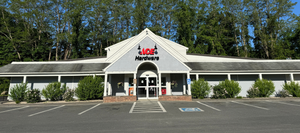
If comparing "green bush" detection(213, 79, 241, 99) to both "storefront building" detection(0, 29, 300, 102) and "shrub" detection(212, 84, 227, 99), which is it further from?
"storefront building" detection(0, 29, 300, 102)

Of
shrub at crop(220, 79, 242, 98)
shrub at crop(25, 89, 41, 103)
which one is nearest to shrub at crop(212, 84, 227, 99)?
shrub at crop(220, 79, 242, 98)

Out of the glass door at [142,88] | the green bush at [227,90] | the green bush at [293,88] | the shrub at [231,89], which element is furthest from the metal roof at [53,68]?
the green bush at [293,88]

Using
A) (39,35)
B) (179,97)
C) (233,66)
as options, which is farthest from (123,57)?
(39,35)

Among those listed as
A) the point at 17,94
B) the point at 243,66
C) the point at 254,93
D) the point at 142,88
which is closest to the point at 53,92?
the point at 17,94

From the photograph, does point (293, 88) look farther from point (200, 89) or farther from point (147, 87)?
point (147, 87)

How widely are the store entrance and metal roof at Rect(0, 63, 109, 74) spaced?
4.94m

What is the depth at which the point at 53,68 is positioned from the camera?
58.3ft

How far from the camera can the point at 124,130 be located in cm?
618

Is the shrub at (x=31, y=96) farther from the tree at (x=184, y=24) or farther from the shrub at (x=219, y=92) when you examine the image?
the tree at (x=184, y=24)

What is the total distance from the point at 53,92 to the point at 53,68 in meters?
3.16

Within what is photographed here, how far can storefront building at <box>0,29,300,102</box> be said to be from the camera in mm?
15727

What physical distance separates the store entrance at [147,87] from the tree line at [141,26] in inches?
717

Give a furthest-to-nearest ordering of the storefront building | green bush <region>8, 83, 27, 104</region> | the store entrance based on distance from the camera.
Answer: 1. the store entrance
2. the storefront building
3. green bush <region>8, 83, 27, 104</region>

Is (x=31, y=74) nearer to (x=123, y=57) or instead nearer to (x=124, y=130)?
(x=123, y=57)
